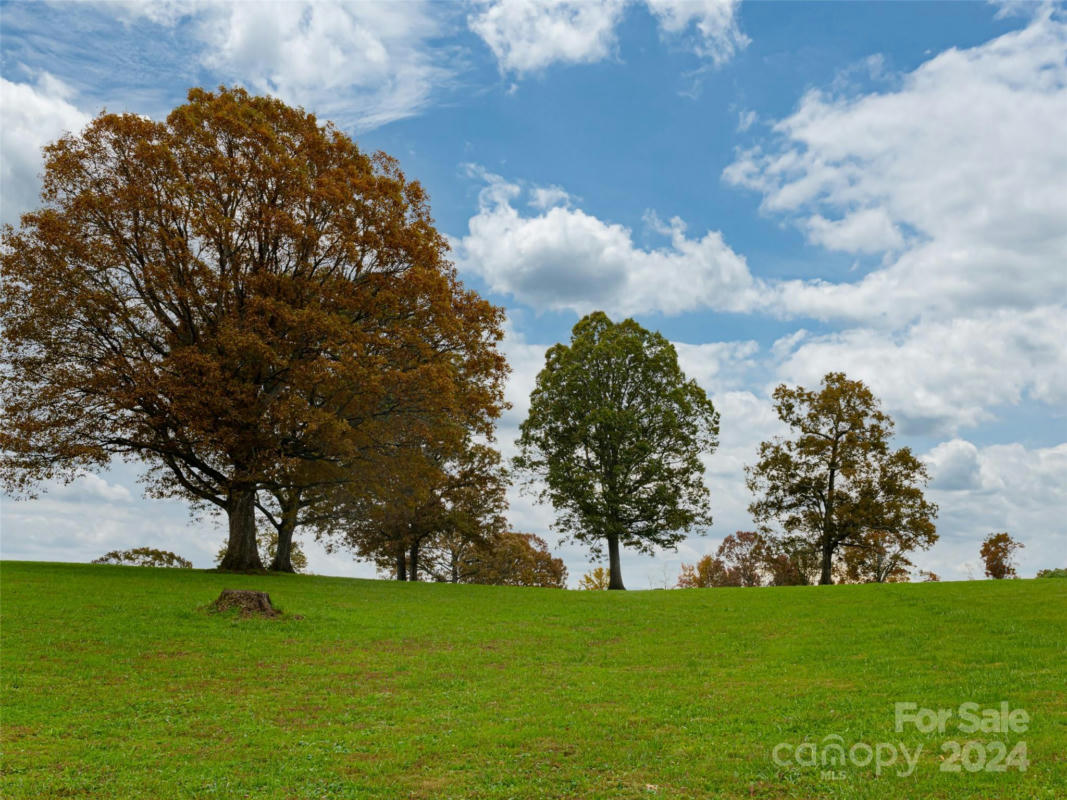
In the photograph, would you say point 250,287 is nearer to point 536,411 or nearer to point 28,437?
point 28,437

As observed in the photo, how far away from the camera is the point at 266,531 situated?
2611 inches

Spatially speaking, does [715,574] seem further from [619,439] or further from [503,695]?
[503,695]

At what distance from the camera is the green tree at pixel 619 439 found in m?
49.8

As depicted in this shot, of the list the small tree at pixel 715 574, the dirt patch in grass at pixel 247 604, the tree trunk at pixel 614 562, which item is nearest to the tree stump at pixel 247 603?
the dirt patch in grass at pixel 247 604

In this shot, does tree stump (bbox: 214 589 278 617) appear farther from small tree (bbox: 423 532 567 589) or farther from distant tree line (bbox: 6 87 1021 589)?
small tree (bbox: 423 532 567 589)

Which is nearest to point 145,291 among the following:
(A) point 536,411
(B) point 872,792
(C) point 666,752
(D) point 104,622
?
(D) point 104,622

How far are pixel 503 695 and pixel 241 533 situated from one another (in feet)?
92.0

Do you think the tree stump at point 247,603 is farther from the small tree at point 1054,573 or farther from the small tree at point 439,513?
the small tree at point 1054,573

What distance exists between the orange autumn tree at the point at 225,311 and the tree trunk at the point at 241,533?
0.29 ft

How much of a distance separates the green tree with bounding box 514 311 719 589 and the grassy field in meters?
19.6

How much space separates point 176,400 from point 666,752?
2923cm

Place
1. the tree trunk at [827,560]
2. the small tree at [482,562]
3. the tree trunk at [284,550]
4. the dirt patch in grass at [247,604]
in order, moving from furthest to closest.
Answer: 1. the small tree at [482,562]
2. the tree trunk at [827,560]
3. the tree trunk at [284,550]
4. the dirt patch in grass at [247,604]

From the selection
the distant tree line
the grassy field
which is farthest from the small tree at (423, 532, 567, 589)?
the grassy field

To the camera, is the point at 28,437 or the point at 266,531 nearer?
the point at 28,437
